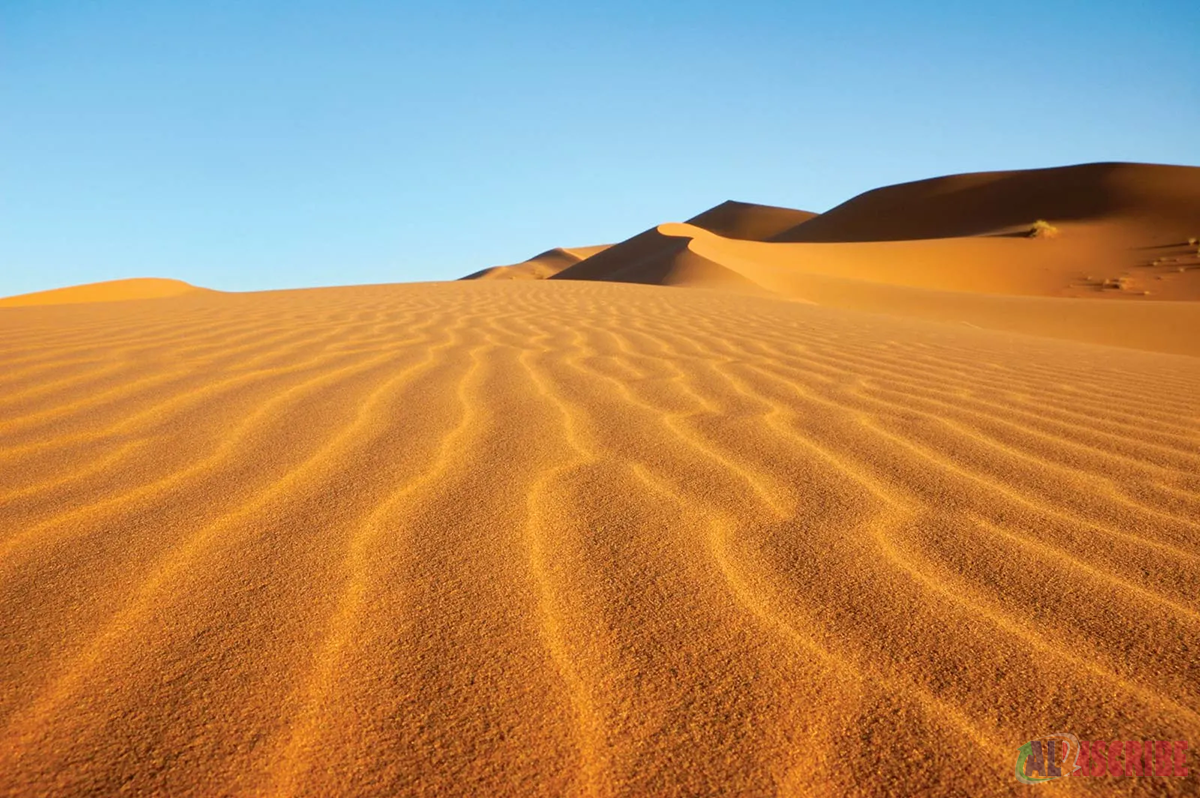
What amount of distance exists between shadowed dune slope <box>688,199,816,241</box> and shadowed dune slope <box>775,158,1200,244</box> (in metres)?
7.60

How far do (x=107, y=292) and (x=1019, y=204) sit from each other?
36.7 m

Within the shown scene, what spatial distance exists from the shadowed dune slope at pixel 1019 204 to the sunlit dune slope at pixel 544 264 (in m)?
26.9

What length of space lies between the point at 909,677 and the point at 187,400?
8.81ft

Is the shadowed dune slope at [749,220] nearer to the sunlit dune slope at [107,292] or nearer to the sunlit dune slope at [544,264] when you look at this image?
the sunlit dune slope at [544,264]

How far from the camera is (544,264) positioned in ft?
237

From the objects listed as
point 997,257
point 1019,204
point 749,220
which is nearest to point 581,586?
point 997,257

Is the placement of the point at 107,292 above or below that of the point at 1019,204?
above

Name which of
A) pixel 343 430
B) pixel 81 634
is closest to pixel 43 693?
pixel 81 634

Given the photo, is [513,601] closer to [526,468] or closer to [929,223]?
[526,468]

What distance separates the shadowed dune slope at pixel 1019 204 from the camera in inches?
1122

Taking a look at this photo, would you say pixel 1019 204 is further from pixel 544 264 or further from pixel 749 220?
pixel 544 264

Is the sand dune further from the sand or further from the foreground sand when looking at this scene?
the foreground sand

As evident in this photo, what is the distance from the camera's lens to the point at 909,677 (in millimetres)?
1121

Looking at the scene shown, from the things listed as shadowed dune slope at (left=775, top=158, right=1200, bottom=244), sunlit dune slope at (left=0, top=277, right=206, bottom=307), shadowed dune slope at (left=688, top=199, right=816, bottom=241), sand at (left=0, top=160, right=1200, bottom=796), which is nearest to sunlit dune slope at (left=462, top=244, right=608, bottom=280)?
shadowed dune slope at (left=688, top=199, right=816, bottom=241)
